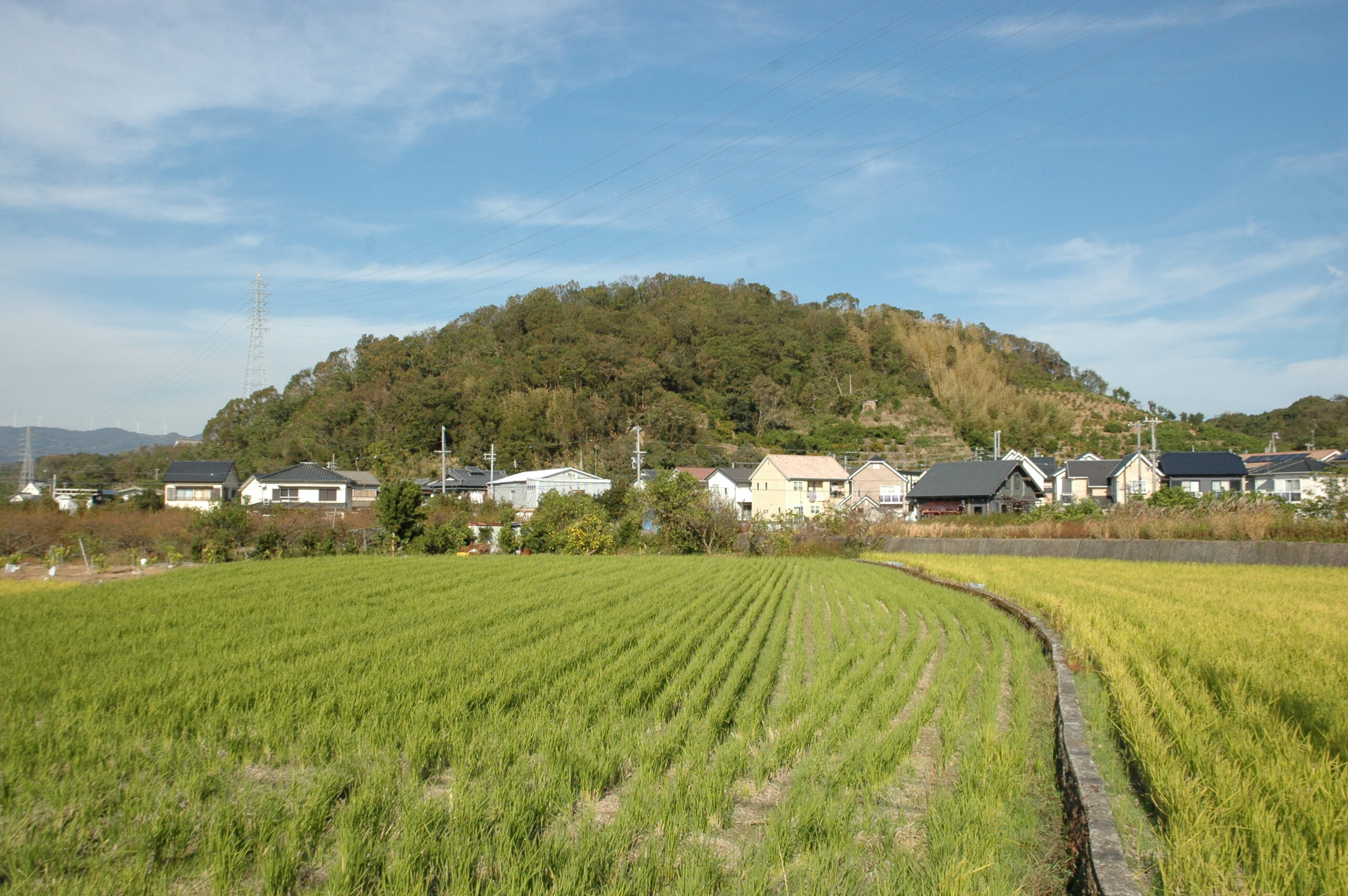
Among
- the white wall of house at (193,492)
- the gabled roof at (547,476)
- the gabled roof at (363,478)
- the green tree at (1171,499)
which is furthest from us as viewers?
the gabled roof at (363,478)

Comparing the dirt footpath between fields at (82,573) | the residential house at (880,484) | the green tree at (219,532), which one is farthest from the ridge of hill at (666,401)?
the dirt footpath between fields at (82,573)

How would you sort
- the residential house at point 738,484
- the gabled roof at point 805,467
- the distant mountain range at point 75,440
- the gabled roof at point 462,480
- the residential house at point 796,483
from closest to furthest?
the residential house at point 796,483
the gabled roof at point 805,467
the residential house at point 738,484
the gabled roof at point 462,480
the distant mountain range at point 75,440

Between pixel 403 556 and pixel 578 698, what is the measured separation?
1447 centimetres

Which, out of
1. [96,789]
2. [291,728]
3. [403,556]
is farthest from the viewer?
[403,556]

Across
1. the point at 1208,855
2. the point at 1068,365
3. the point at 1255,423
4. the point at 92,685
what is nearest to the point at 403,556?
the point at 92,685

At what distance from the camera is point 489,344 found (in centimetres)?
6781

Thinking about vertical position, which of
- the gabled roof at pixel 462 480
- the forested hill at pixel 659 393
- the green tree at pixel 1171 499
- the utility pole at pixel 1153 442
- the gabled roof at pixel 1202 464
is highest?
the forested hill at pixel 659 393

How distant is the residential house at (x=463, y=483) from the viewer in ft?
167

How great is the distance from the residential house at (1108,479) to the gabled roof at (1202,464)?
0.73m

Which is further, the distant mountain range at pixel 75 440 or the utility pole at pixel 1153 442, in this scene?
the distant mountain range at pixel 75 440

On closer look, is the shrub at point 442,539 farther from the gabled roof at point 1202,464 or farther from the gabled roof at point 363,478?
the gabled roof at point 1202,464

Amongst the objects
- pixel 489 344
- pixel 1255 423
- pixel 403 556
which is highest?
pixel 489 344

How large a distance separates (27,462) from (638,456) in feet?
139

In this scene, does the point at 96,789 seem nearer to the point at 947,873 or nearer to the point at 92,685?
the point at 92,685
